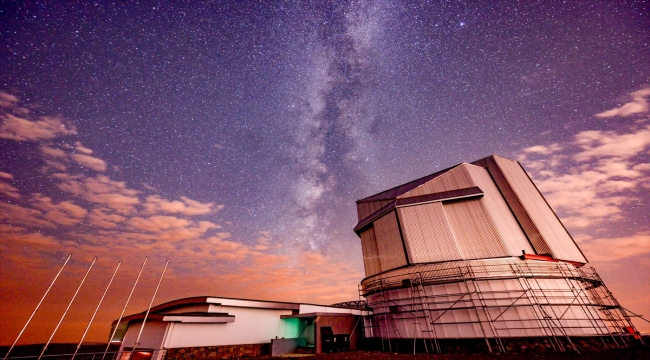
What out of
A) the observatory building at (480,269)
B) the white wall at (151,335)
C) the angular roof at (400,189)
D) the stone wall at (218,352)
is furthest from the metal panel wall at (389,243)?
the white wall at (151,335)

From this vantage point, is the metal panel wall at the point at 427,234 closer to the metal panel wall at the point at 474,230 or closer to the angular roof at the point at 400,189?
the metal panel wall at the point at 474,230

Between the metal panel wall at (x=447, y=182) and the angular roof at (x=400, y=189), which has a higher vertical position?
the angular roof at (x=400, y=189)

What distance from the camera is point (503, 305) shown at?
17.2 m

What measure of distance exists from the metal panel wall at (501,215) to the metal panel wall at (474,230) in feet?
1.30

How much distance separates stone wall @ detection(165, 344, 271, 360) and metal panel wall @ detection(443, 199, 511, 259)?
17.2 m

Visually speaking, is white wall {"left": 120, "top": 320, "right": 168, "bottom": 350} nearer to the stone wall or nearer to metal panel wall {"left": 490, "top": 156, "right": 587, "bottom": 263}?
the stone wall

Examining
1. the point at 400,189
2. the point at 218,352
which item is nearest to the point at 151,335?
the point at 218,352

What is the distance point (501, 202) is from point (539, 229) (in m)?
3.34

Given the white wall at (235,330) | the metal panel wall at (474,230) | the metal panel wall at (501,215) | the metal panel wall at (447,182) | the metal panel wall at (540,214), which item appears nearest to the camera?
the white wall at (235,330)

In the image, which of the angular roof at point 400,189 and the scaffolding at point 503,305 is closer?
the scaffolding at point 503,305

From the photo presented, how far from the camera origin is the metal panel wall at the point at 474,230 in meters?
19.7

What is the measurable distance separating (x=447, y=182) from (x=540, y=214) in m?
7.84

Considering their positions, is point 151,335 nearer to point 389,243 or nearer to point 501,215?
point 389,243

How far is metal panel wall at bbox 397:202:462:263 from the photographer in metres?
20.4
